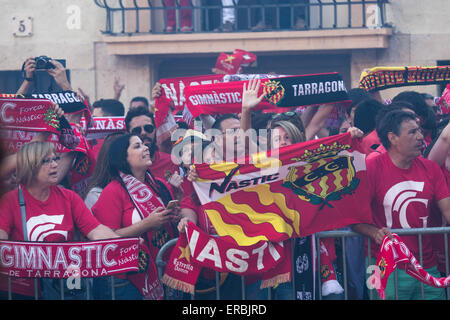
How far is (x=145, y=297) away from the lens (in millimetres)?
5156

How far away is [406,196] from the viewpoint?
513 centimetres

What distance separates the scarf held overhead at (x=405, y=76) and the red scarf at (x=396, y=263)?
8.47 feet

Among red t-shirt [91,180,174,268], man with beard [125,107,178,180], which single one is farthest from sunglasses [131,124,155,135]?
red t-shirt [91,180,174,268]

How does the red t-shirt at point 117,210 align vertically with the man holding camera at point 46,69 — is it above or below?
below

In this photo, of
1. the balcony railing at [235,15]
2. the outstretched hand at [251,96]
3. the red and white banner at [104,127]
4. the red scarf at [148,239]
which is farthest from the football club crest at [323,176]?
the balcony railing at [235,15]

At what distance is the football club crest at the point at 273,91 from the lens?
5703 millimetres

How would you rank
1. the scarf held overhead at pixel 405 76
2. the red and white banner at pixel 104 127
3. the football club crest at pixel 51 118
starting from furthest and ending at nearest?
the scarf held overhead at pixel 405 76, the red and white banner at pixel 104 127, the football club crest at pixel 51 118

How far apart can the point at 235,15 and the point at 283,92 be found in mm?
8076

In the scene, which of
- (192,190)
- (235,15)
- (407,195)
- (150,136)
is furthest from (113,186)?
(235,15)

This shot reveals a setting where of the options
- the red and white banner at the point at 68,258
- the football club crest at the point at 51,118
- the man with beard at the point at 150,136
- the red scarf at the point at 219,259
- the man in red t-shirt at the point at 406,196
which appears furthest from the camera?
the man with beard at the point at 150,136

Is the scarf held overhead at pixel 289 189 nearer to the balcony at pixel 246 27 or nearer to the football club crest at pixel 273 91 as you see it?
the football club crest at pixel 273 91

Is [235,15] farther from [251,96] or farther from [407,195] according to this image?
[407,195]

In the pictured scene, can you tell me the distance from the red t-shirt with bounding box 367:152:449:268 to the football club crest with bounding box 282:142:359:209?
17 cm

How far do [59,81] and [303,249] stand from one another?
284cm
